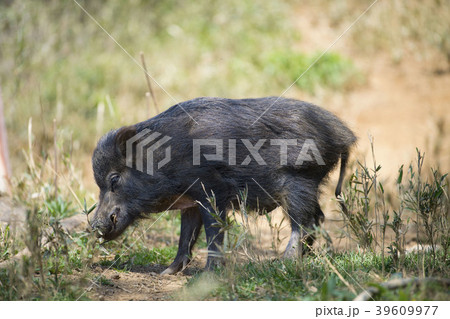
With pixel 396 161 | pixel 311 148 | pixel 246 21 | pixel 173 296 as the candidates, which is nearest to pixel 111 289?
pixel 173 296

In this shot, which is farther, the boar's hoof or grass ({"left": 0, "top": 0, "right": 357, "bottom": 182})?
grass ({"left": 0, "top": 0, "right": 357, "bottom": 182})

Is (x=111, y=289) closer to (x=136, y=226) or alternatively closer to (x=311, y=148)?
(x=136, y=226)

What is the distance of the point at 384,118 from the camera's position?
36.1 ft

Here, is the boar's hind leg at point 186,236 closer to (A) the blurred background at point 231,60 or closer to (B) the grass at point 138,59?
(A) the blurred background at point 231,60

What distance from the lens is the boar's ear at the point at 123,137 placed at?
16.1ft

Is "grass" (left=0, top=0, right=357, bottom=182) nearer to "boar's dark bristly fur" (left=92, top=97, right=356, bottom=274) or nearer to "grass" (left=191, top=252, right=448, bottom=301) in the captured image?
"boar's dark bristly fur" (left=92, top=97, right=356, bottom=274)

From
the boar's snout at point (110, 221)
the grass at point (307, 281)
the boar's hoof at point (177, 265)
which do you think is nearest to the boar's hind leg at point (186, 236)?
the boar's hoof at point (177, 265)

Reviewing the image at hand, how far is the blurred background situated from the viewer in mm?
10758

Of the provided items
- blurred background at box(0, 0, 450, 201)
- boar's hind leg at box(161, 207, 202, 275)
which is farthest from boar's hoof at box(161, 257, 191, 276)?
blurred background at box(0, 0, 450, 201)

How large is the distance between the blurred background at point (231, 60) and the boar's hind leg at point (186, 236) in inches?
202

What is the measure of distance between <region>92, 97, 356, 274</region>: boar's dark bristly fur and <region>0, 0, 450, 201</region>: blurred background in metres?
5.12

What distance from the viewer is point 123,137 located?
4.97 metres
